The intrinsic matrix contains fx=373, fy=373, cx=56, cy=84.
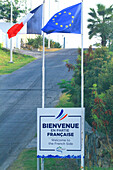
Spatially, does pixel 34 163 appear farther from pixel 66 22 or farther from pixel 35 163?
pixel 66 22

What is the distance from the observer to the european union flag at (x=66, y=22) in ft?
46.2

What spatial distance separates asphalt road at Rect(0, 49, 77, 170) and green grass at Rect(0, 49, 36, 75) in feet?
4.57

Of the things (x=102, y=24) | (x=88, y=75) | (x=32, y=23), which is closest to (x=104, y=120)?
(x=32, y=23)

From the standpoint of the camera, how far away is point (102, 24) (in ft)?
166

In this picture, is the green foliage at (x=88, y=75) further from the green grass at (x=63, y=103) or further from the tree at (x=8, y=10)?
the tree at (x=8, y=10)

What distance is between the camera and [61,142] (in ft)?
46.6

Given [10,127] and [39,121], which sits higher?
[39,121]

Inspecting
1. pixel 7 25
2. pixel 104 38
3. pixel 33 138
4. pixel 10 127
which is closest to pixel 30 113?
pixel 10 127

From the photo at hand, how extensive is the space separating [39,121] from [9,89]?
1960cm

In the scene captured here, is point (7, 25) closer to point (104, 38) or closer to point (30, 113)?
point (104, 38)

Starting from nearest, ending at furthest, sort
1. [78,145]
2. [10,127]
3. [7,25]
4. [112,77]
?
[78,145] < [112,77] < [10,127] < [7,25]

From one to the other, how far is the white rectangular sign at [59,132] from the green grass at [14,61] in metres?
27.8

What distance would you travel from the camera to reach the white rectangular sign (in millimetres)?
14164

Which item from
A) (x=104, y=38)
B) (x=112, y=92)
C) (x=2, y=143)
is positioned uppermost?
(x=104, y=38)
